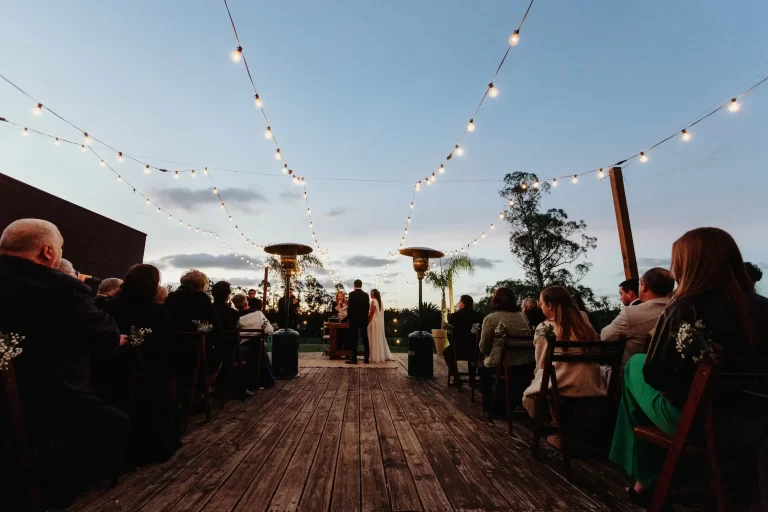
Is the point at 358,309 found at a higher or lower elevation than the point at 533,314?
higher

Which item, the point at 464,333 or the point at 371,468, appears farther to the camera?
the point at 464,333

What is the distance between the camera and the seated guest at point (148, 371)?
2.34 m

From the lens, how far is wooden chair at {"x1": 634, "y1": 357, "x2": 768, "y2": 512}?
4.19 feet

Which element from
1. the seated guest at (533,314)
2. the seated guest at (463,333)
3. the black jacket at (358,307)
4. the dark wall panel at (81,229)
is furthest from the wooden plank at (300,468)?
the dark wall panel at (81,229)

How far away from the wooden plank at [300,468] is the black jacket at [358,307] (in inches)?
141

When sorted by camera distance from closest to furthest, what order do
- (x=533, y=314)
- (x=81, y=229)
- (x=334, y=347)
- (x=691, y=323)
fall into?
(x=691, y=323) < (x=533, y=314) < (x=81, y=229) < (x=334, y=347)

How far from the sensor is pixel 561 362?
98.4 inches

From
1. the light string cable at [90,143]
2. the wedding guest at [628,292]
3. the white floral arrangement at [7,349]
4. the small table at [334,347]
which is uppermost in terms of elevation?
the light string cable at [90,143]

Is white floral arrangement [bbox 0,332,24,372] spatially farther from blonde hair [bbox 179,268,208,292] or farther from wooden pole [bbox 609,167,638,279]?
wooden pole [bbox 609,167,638,279]

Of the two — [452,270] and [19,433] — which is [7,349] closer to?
[19,433]

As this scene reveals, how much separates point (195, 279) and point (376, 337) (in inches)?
203

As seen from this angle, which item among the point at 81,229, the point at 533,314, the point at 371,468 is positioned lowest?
the point at 371,468

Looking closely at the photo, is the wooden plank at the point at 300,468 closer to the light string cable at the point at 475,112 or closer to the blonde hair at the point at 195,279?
the blonde hair at the point at 195,279

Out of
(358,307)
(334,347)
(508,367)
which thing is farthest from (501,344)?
(334,347)
